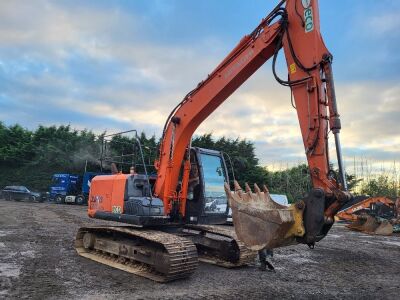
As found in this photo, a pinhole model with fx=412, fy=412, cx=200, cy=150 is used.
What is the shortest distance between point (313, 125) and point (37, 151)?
127ft

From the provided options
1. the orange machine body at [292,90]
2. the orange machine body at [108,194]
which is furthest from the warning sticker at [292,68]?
the orange machine body at [108,194]

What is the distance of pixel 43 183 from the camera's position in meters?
39.3

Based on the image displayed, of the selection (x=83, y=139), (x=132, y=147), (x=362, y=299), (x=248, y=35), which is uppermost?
(x=83, y=139)

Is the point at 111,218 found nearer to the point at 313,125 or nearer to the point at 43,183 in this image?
the point at 313,125

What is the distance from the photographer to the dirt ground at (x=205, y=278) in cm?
576

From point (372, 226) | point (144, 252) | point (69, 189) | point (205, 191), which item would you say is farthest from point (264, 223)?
point (69, 189)

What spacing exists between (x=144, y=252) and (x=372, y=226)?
1225 centimetres

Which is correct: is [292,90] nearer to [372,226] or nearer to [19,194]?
[372,226]

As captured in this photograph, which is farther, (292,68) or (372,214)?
(372,214)

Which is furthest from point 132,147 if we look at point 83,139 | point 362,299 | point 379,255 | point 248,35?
point 83,139

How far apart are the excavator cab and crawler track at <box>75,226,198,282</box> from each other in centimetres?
92

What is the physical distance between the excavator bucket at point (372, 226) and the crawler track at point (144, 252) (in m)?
11.6

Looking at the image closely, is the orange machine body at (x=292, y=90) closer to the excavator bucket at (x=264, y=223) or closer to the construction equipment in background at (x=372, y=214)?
the excavator bucket at (x=264, y=223)

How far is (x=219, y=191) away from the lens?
8.25 metres
